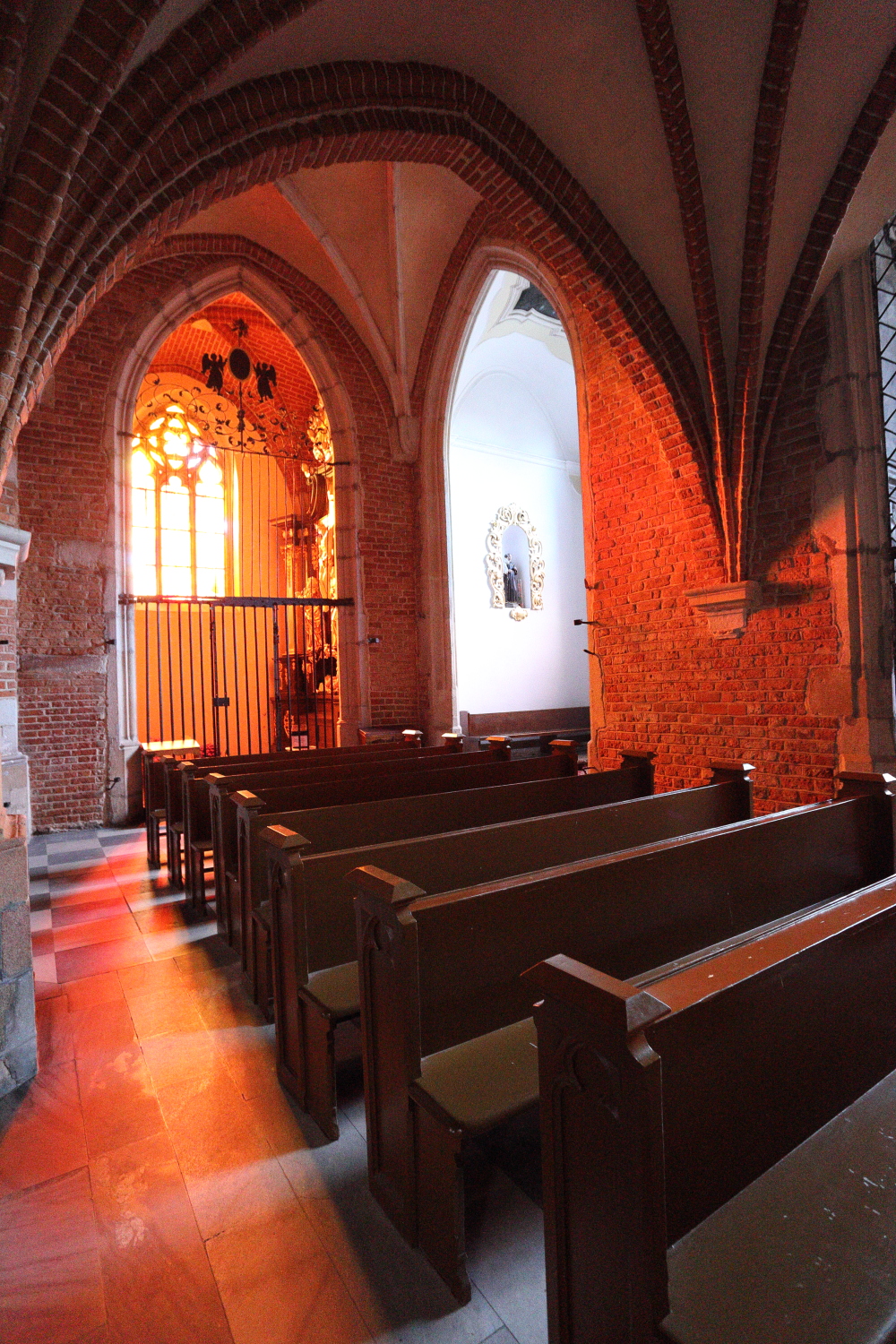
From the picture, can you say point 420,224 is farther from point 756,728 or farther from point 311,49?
point 756,728

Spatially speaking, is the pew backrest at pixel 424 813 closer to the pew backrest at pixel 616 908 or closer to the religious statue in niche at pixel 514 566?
the pew backrest at pixel 616 908

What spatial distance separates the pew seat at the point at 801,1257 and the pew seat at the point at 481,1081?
1.62 ft

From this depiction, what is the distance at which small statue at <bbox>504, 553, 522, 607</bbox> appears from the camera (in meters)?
10.6

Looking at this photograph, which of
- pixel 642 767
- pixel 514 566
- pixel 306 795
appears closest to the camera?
pixel 306 795

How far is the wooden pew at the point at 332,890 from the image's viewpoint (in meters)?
2.11

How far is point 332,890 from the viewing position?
233 cm

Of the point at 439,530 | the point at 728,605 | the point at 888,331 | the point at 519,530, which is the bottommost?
the point at 728,605

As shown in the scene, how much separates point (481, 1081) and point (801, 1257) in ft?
2.39

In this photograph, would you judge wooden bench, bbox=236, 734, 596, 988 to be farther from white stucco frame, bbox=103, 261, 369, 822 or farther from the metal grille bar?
white stucco frame, bbox=103, 261, 369, 822

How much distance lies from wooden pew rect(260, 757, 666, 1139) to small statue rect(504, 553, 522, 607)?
7.98 m

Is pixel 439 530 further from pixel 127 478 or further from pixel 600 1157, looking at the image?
pixel 600 1157

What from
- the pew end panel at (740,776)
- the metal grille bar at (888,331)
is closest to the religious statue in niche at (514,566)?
the metal grille bar at (888,331)

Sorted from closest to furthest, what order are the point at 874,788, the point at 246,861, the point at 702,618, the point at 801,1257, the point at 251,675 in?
the point at 801,1257, the point at 874,788, the point at 246,861, the point at 702,618, the point at 251,675

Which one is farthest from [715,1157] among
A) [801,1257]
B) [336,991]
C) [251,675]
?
[251,675]
